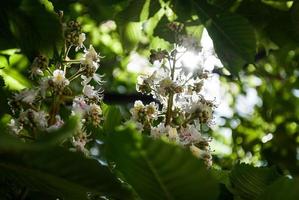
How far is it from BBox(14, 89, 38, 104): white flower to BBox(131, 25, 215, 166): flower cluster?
0.22 metres

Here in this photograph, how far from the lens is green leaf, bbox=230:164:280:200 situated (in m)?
0.88

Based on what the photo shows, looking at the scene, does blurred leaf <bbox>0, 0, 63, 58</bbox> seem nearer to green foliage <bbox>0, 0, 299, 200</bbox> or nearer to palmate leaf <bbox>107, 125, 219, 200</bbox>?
green foliage <bbox>0, 0, 299, 200</bbox>

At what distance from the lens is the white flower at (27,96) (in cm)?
105

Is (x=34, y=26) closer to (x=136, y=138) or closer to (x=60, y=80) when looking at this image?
(x=60, y=80)

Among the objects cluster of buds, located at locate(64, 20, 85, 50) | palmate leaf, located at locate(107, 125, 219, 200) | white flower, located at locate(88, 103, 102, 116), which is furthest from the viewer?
cluster of buds, located at locate(64, 20, 85, 50)

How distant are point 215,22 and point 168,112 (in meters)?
0.42

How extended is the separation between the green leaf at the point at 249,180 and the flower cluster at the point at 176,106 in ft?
0.33

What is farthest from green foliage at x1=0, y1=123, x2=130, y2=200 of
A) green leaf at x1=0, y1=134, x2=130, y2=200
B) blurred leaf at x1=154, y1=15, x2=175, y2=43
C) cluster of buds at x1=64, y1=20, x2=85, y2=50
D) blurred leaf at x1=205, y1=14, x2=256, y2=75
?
blurred leaf at x1=154, y1=15, x2=175, y2=43

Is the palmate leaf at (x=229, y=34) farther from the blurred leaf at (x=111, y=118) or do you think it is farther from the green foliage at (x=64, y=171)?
the green foliage at (x=64, y=171)

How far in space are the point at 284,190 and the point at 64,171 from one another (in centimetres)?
32

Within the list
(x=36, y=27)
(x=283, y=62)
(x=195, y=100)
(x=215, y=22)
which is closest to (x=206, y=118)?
(x=195, y=100)

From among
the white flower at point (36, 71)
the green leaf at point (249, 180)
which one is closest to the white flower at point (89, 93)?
the white flower at point (36, 71)

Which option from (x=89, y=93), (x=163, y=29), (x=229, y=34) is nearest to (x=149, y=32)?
(x=163, y=29)

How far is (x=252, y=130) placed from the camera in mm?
3451
